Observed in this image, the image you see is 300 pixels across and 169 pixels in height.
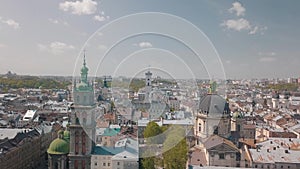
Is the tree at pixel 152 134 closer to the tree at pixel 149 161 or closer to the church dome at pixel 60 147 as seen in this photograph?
the tree at pixel 149 161

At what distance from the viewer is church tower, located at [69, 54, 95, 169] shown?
34.1 feet

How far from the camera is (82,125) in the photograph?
416 inches

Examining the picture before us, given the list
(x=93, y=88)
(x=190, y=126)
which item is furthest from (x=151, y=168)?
(x=190, y=126)

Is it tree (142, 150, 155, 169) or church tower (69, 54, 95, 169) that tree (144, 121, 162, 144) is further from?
church tower (69, 54, 95, 169)

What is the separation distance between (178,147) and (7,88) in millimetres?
43972

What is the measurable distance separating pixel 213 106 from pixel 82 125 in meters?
7.33

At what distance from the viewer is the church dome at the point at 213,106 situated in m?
15.1

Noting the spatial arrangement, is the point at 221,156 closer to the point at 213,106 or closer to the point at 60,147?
the point at 213,106

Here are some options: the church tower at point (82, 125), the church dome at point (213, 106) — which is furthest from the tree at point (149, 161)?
the church dome at point (213, 106)

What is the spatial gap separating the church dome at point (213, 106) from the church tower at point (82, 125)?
658cm

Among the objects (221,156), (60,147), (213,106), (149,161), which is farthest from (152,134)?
(60,147)

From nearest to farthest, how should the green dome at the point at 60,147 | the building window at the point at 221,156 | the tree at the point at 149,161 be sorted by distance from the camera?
the tree at the point at 149,161 → the green dome at the point at 60,147 → the building window at the point at 221,156

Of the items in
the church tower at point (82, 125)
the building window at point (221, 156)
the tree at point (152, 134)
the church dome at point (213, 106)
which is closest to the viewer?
the church tower at point (82, 125)

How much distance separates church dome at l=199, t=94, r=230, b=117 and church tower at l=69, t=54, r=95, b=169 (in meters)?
6.58
